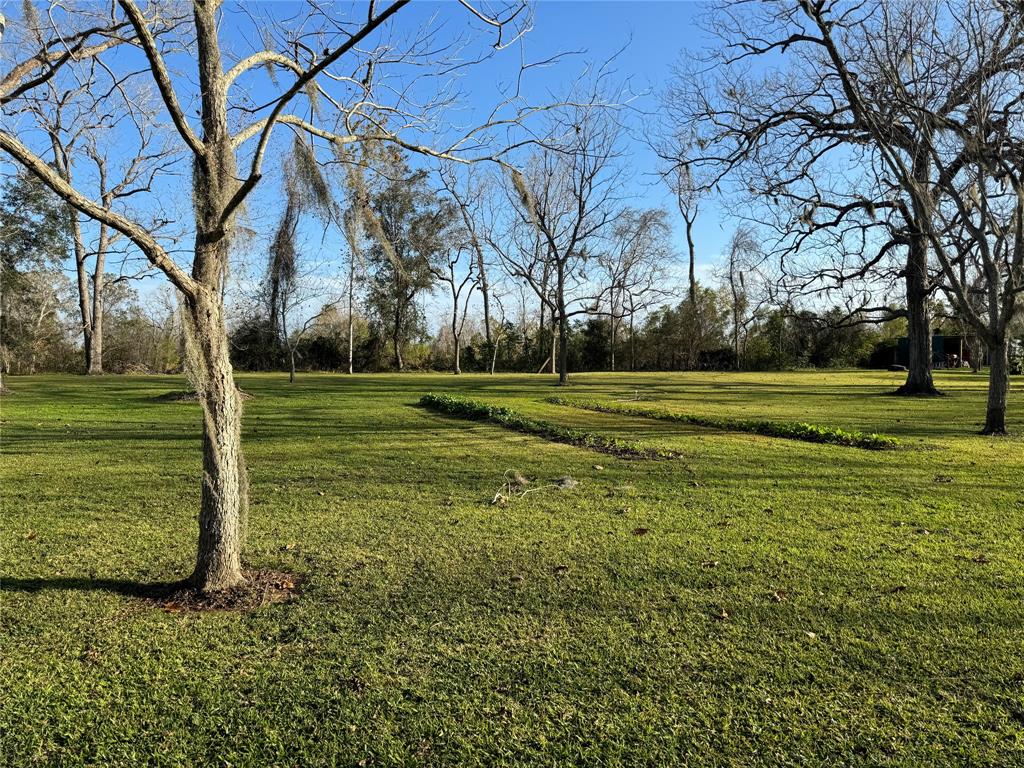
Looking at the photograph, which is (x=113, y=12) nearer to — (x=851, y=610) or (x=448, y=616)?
(x=448, y=616)

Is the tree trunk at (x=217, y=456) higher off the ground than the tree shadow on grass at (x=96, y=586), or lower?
higher

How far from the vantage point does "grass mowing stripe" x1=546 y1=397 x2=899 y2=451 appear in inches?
380

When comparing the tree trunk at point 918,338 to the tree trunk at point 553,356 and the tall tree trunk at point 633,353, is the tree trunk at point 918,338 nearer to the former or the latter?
the tree trunk at point 553,356

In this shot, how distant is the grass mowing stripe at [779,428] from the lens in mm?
9656

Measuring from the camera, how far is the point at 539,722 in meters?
2.49

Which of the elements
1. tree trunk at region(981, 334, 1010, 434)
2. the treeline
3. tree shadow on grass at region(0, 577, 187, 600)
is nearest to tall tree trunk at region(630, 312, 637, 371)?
the treeline

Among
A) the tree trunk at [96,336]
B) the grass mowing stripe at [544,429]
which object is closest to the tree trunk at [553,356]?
the tree trunk at [96,336]

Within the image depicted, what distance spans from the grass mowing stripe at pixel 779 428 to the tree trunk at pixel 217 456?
8.82 m

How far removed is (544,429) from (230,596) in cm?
846

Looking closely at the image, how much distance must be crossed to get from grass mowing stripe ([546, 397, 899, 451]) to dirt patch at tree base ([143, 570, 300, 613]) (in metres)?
8.56

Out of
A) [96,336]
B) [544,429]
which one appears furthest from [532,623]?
[96,336]

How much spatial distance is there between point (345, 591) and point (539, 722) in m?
1.74

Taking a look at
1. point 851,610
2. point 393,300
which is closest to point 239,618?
point 851,610

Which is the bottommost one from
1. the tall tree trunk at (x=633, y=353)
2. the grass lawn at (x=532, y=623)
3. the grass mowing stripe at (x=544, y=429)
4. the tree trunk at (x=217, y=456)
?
the grass lawn at (x=532, y=623)
